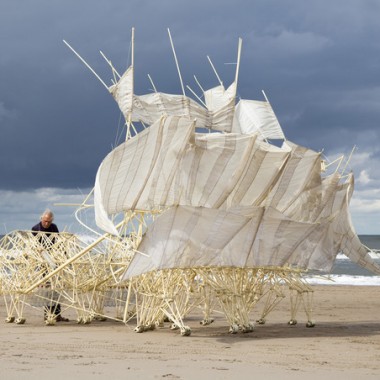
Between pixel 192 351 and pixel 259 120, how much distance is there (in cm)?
562

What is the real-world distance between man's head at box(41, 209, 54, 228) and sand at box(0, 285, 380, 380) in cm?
185

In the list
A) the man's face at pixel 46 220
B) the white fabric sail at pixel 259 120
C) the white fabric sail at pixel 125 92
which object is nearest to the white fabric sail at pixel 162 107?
the white fabric sail at pixel 125 92

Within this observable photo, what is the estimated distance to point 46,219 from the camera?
14.3m

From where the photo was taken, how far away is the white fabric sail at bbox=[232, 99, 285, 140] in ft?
47.2

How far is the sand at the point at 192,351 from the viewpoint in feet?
27.9

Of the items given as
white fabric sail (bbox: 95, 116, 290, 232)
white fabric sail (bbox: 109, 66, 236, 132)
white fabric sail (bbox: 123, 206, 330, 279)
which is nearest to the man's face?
white fabric sail (bbox: 109, 66, 236, 132)

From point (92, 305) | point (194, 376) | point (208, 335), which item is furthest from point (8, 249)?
point (194, 376)

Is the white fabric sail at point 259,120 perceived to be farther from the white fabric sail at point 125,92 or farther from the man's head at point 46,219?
the man's head at point 46,219

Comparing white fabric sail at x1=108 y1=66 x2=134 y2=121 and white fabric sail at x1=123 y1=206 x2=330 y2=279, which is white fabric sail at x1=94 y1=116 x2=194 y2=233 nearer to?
white fabric sail at x1=123 y1=206 x2=330 y2=279

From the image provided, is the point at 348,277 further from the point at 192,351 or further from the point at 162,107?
the point at 192,351

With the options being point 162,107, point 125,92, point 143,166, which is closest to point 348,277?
point 162,107

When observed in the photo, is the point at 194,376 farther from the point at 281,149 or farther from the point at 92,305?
the point at 92,305

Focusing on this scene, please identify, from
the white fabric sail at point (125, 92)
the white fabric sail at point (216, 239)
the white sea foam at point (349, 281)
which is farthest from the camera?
the white sea foam at point (349, 281)

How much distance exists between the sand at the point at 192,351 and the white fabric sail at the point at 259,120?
3.59 m
